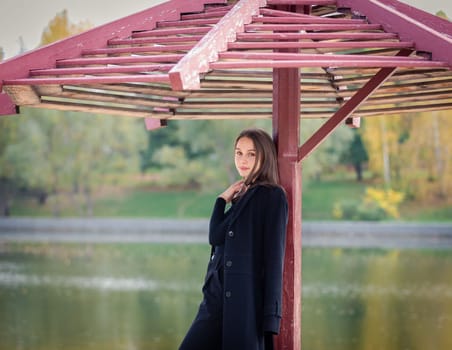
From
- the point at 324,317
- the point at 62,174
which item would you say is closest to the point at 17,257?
the point at 324,317

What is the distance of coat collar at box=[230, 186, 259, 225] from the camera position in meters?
3.83

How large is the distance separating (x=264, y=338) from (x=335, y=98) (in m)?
2.56

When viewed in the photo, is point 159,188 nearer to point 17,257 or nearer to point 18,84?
point 17,257

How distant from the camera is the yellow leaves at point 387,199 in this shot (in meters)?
24.0

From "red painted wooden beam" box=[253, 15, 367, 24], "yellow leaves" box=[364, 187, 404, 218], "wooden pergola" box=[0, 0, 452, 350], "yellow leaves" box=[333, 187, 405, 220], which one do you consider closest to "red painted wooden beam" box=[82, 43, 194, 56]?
"wooden pergola" box=[0, 0, 452, 350]

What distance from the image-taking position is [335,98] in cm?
611

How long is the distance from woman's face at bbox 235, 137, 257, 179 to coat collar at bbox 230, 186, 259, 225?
9 centimetres

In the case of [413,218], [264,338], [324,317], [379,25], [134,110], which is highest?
[379,25]

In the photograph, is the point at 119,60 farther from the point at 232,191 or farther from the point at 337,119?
the point at 337,119

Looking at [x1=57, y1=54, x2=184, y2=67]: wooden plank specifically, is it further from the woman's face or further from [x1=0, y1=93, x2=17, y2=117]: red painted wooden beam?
the woman's face

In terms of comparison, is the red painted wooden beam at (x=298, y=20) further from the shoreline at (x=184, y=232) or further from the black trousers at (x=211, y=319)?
the shoreline at (x=184, y=232)

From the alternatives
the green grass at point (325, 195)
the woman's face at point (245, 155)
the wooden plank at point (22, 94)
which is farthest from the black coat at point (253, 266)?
the green grass at point (325, 195)

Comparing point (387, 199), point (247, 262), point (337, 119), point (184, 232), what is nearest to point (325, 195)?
point (387, 199)

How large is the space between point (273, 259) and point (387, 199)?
21017mm
